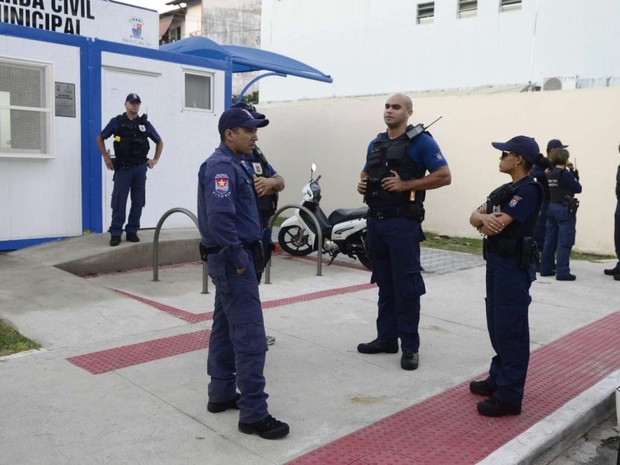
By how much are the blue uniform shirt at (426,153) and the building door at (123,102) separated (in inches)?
211

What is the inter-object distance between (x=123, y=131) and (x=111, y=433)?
5111mm

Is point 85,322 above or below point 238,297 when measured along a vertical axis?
below

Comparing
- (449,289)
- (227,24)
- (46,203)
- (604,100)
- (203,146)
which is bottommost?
(449,289)

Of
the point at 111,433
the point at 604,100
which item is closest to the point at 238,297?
the point at 111,433

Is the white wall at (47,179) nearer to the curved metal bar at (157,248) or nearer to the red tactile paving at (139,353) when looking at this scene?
the curved metal bar at (157,248)

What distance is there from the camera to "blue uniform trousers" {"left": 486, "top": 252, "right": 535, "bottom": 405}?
3906 mm

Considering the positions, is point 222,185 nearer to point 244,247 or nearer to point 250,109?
point 244,247

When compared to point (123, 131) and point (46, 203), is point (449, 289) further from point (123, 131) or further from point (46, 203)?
point (46, 203)

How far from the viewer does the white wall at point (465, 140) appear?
1084cm

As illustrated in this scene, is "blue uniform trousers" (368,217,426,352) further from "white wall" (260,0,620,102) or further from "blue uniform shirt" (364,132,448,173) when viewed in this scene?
"white wall" (260,0,620,102)

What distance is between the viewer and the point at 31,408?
382cm

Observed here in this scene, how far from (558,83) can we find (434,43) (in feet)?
17.3

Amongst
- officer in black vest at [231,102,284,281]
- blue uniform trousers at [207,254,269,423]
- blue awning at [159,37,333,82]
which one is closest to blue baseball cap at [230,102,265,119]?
officer in black vest at [231,102,284,281]

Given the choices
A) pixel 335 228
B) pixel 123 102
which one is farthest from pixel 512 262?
pixel 123 102
